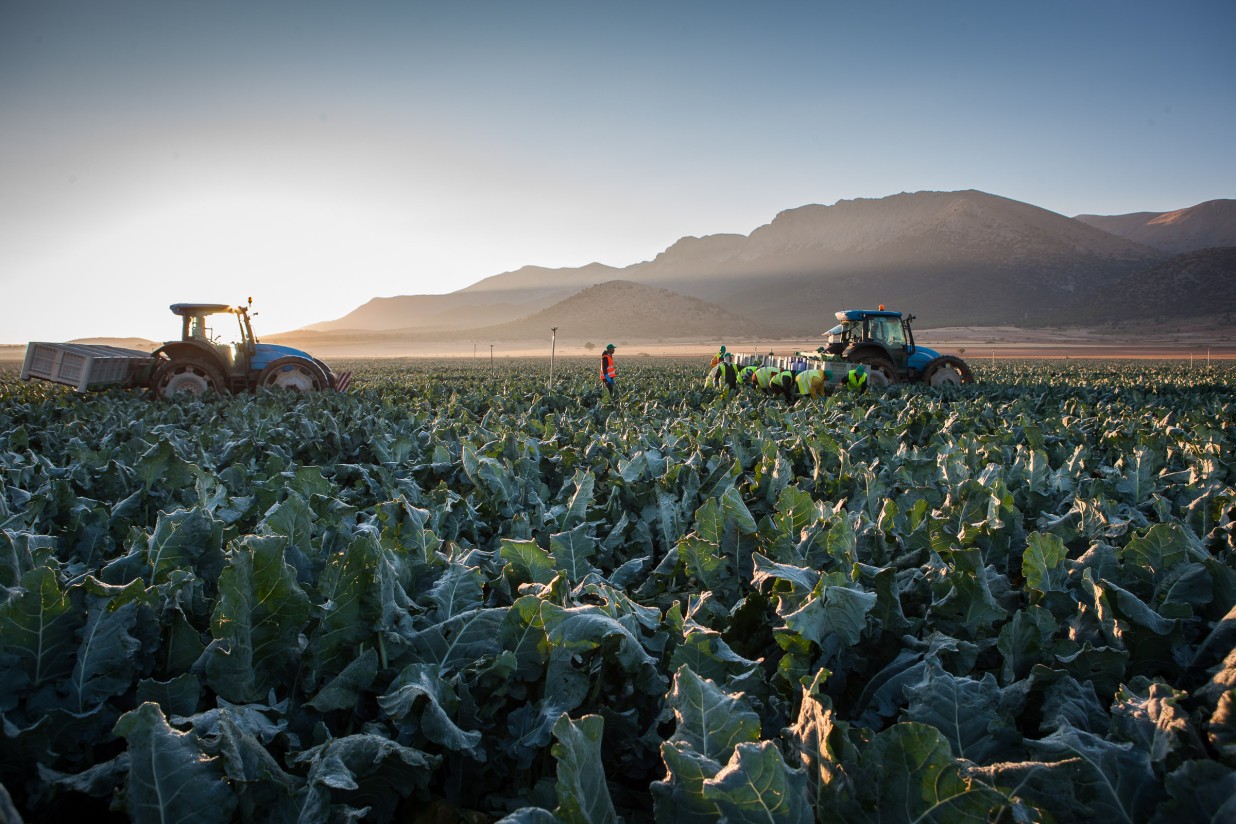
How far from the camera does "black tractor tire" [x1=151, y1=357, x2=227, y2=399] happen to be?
47.4 ft

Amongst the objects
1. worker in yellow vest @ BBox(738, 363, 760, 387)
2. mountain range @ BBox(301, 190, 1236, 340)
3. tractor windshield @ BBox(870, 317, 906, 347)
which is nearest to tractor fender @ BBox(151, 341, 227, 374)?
worker in yellow vest @ BBox(738, 363, 760, 387)

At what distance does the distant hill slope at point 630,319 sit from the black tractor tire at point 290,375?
126263mm

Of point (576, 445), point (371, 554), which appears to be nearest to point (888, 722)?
point (371, 554)

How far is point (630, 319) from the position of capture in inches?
6373

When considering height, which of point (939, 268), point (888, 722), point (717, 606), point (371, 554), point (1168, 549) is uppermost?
point (939, 268)

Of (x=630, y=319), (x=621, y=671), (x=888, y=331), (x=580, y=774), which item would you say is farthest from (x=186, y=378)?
(x=630, y=319)

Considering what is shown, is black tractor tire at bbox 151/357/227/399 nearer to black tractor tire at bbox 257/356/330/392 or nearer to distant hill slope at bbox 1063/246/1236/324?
black tractor tire at bbox 257/356/330/392

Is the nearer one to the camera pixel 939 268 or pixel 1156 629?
pixel 1156 629

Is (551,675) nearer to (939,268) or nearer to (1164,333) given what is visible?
(1164,333)

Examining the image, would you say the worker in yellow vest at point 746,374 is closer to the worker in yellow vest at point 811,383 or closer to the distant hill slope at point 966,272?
the worker in yellow vest at point 811,383

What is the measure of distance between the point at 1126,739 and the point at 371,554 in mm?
2083

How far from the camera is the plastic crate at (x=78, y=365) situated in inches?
538

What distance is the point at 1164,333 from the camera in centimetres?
8812

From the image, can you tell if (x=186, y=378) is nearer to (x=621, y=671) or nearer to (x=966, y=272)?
(x=621, y=671)
